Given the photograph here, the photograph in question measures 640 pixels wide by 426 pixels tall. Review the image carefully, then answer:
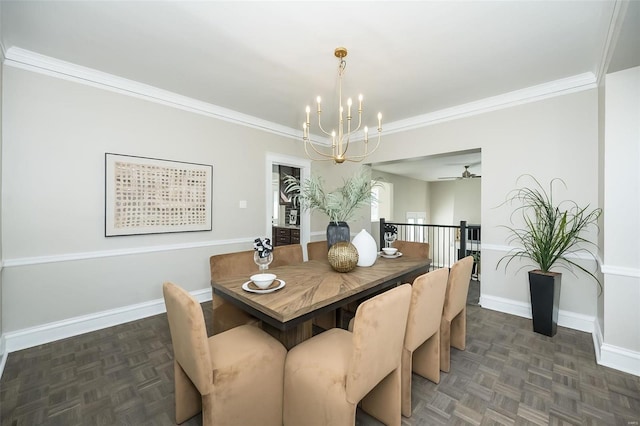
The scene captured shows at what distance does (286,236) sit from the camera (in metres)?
5.98

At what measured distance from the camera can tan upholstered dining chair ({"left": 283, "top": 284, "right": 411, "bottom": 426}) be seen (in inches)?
49.6

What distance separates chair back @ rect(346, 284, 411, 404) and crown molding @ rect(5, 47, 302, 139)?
326cm

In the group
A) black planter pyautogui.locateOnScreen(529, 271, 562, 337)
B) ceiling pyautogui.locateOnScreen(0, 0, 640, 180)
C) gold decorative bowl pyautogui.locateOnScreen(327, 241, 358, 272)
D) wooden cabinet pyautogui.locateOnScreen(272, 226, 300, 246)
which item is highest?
ceiling pyautogui.locateOnScreen(0, 0, 640, 180)

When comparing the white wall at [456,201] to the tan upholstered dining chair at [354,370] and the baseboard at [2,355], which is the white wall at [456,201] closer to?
the tan upholstered dining chair at [354,370]

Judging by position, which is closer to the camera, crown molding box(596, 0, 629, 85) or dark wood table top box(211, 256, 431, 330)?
dark wood table top box(211, 256, 431, 330)

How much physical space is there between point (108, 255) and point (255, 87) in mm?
2359

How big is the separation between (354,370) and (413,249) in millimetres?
2084

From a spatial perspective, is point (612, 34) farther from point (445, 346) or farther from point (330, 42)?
point (445, 346)

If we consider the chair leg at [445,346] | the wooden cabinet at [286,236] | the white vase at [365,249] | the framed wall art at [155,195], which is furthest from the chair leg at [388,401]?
the wooden cabinet at [286,236]

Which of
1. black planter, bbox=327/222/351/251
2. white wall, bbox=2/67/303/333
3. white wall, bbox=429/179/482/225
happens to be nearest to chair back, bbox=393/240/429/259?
black planter, bbox=327/222/351/251

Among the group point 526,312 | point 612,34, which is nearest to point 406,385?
point 526,312

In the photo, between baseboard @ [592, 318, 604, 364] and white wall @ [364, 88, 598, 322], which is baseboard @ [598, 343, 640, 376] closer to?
baseboard @ [592, 318, 604, 364]

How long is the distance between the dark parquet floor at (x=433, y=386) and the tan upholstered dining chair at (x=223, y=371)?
42cm

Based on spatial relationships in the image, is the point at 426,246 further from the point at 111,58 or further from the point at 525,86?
the point at 111,58
